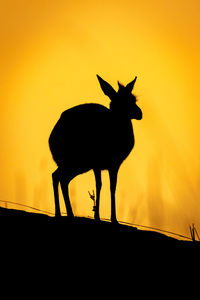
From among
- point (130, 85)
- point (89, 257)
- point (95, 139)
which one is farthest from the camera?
point (130, 85)

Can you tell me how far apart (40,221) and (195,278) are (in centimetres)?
267

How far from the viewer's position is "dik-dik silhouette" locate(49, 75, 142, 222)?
25.5 ft

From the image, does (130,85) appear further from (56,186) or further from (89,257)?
(89,257)

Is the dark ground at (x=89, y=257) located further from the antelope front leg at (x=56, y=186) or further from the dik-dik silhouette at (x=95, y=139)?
the dik-dik silhouette at (x=95, y=139)

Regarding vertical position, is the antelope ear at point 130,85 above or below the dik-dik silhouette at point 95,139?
above

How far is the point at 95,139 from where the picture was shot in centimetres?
782

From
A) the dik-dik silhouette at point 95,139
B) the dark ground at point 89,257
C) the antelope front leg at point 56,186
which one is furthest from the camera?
the antelope front leg at point 56,186

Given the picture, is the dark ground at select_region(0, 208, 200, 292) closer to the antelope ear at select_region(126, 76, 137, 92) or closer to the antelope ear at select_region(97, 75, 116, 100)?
the antelope ear at select_region(97, 75, 116, 100)

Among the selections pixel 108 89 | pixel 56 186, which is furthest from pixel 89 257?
pixel 108 89

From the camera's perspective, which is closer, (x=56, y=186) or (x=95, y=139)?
(x=95, y=139)

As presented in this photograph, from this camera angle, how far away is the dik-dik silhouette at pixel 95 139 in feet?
25.5

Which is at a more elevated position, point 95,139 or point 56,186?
point 95,139

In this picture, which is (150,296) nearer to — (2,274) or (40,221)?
(2,274)

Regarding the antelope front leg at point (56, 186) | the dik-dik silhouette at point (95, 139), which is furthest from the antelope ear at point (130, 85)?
the antelope front leg at point (56, 186)
